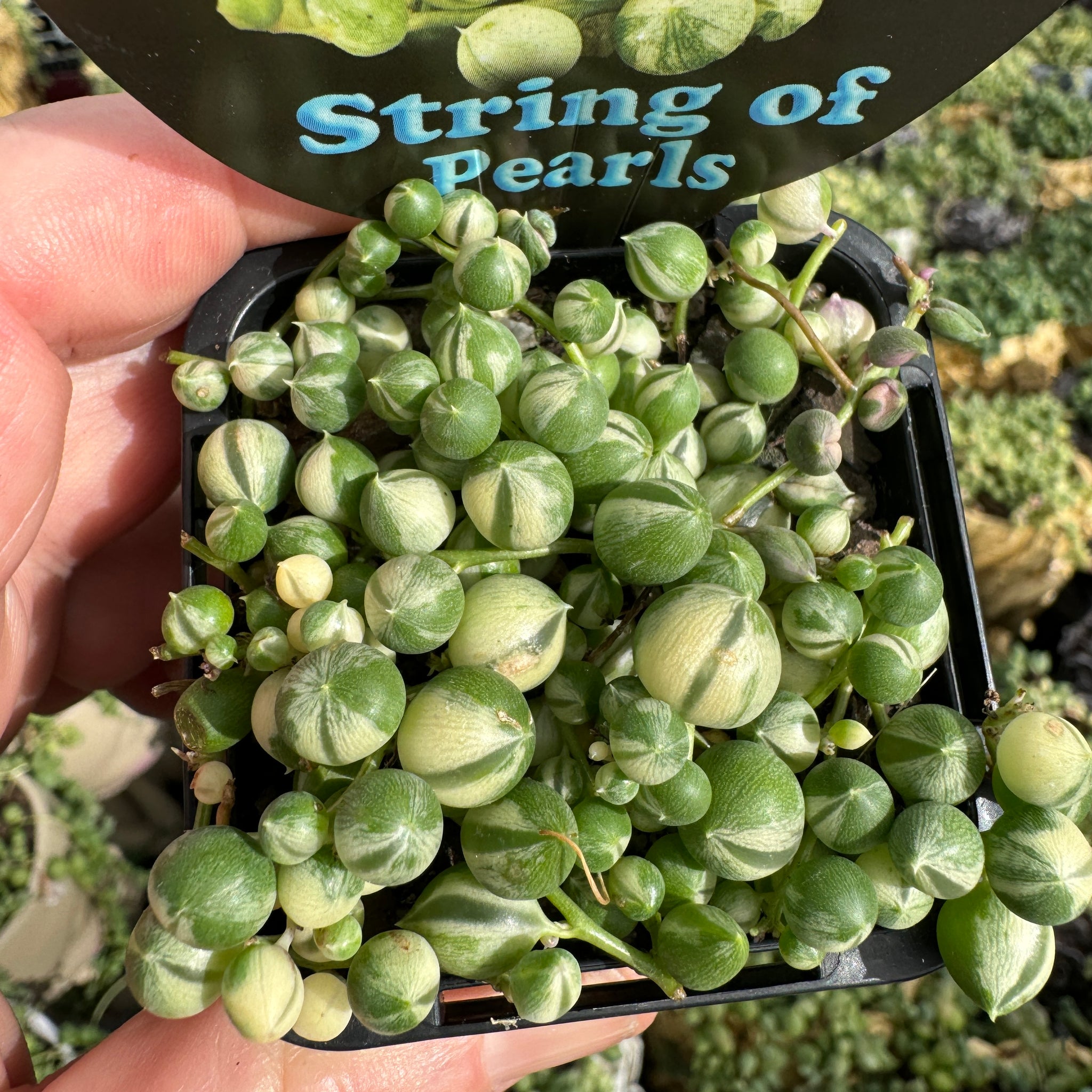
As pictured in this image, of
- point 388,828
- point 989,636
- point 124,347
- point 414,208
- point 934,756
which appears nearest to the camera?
point 388,828

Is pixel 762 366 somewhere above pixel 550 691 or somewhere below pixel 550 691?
above

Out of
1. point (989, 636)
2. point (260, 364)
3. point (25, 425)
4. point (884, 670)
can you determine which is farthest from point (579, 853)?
point (989, 636)

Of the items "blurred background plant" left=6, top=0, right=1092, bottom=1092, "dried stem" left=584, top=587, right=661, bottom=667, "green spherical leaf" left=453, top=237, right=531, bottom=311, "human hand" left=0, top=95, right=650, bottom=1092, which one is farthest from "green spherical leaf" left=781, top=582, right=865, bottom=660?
"blurred background plant" left=6, top=0, right=1092, bottom=1092

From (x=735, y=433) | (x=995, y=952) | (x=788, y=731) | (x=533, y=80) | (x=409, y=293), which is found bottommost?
(x=995, y=952)

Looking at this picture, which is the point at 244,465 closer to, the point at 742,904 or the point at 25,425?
the point at 25,425

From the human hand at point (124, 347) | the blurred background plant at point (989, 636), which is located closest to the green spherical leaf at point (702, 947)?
the human hand at point (124, 347)

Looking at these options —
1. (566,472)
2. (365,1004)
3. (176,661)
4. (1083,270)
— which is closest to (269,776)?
(365,1004)

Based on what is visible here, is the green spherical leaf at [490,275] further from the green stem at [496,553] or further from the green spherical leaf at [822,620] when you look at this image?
the green spherical leaf at [822,620]
